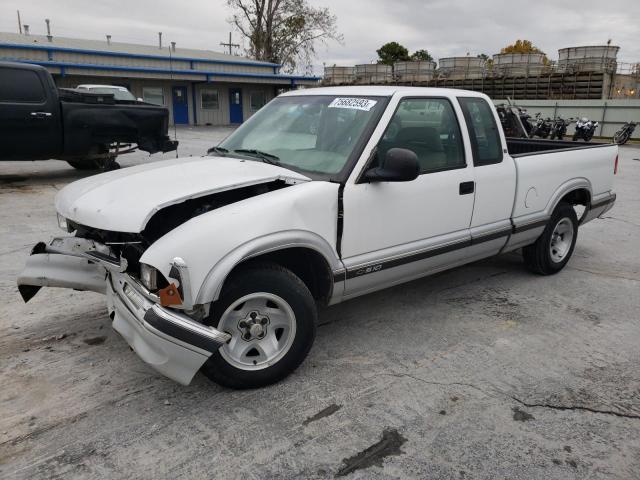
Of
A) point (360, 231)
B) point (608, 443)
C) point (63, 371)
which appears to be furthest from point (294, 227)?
point (608, 443)

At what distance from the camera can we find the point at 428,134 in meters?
4.04

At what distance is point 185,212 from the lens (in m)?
3.35

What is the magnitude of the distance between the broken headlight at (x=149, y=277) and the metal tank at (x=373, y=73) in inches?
1737

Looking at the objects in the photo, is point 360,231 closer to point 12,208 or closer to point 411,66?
point 12,208

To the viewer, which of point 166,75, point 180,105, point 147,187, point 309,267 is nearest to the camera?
point 147,187

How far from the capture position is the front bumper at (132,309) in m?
2.68

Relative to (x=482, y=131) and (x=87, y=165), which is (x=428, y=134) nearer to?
(x=482, y=131)

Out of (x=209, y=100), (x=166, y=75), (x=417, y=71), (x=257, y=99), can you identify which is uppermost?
(x=417, y=71)

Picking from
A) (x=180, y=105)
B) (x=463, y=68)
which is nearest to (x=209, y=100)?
(x=180, y=105)

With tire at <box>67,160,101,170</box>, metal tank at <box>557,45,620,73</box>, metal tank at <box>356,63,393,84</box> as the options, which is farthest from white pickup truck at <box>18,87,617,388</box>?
metal tank at <box>356,63,393,84</box>

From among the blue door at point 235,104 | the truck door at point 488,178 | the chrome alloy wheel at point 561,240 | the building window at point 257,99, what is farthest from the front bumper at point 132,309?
the building window at point 257,99

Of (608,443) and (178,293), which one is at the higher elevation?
(178,293)

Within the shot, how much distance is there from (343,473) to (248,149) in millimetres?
2479

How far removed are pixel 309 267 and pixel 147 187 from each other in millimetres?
1135
